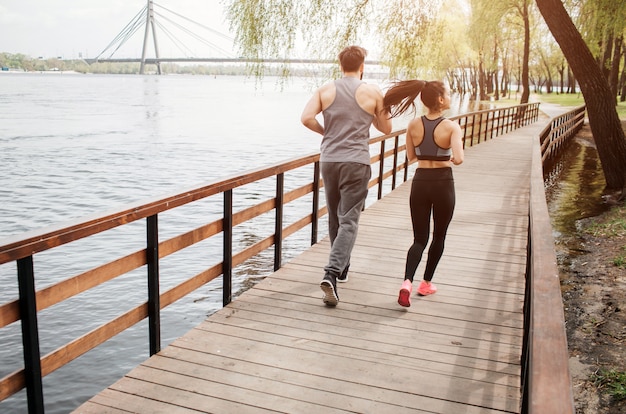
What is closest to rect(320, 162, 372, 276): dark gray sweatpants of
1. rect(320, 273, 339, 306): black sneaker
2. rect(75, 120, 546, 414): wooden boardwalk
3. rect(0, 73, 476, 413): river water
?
rect(320, 273, 339, 306): black sneaker

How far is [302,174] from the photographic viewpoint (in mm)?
23719

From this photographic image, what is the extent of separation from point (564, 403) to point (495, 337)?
2788mm

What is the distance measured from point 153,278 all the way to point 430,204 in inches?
83.1

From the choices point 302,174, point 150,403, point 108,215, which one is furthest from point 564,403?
point 302,174

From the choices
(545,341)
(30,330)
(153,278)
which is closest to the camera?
(545,341)

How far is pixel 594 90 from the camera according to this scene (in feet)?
39.5

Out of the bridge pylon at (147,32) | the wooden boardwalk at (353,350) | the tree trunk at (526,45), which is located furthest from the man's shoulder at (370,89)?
the bridge pylon at (147,32)

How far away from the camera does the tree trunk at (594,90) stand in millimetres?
11547

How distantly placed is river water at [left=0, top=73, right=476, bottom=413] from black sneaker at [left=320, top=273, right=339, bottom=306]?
Result: 133 cm

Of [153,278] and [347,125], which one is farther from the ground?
[347,125]

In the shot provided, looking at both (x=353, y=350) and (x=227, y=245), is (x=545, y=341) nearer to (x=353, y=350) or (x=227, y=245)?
(x=353, y=350)

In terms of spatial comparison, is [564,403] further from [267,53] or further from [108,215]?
[267,53]

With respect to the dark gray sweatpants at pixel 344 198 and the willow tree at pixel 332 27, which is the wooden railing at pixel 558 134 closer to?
the willow tree at pixel 332 27

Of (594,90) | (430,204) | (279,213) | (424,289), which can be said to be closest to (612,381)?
(424,289)
